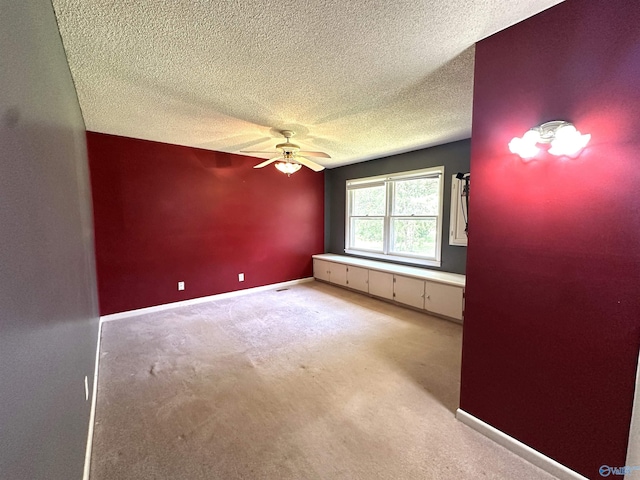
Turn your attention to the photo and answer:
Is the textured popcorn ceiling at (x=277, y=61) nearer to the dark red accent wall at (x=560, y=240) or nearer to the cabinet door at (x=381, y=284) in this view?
the dark red accent wall at (x=560, y=240)

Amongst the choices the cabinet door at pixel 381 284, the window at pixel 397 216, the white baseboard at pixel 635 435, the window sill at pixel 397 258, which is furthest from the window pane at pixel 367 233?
the white baseboard at pixel 635 435

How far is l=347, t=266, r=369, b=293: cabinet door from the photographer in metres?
4.75

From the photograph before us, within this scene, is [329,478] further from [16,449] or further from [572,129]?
[572,129]

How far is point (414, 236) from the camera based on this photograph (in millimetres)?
4641

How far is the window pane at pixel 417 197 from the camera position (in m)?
4.29

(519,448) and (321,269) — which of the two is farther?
(321,269)

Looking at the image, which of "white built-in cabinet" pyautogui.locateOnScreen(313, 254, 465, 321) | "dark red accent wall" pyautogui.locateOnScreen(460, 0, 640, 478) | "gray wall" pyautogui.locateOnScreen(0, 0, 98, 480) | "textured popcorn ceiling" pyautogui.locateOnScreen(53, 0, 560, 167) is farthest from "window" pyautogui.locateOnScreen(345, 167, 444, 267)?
"gray wall" pyautogui.locateOnScreen(0, 0, 98, 480)

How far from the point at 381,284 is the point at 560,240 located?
3149 mm

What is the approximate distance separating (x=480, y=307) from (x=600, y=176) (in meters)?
0.94

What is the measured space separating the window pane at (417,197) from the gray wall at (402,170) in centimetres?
21

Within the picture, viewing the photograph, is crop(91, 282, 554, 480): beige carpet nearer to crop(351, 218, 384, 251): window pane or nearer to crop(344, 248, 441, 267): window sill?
crop(344, 248, 441, 267): window sill

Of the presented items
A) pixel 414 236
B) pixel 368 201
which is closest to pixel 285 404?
pixel 414 236

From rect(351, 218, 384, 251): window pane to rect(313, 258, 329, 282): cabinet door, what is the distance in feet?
2.39

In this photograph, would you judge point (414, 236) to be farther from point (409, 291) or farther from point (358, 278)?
point (358, 278)
